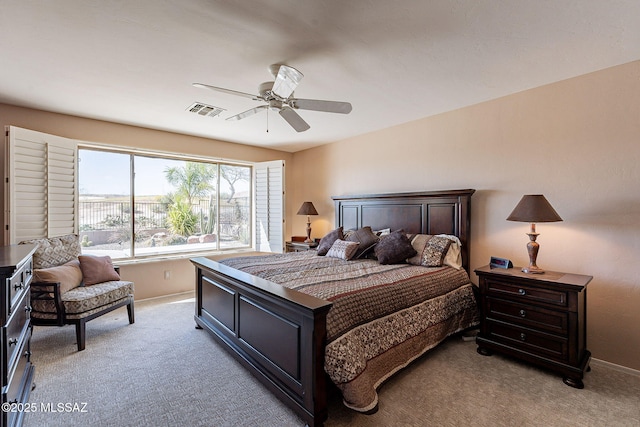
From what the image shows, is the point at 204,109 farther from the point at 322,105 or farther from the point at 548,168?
the point at 548,168

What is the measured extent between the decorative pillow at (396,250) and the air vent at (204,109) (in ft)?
8.33

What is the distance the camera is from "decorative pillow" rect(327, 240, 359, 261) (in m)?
3.58

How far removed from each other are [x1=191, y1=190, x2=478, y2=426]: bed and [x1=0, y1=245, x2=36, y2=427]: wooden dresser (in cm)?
129

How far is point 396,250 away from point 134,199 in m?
3.89

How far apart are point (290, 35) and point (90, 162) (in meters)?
3.64

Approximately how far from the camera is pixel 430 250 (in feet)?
10.5

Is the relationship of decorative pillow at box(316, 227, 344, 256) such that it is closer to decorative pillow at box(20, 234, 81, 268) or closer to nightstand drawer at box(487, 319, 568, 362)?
nightstand drawer at box(487, 319, 568, 362)

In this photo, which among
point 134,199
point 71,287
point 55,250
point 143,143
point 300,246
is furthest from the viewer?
point 300,246

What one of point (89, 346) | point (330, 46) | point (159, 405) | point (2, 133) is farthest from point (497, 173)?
point (2, 133)

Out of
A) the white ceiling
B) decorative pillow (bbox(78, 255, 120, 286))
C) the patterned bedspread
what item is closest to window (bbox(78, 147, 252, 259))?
decorative pillow (bbox(78, 255, 120, 286))

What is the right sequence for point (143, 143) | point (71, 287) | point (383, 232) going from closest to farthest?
point (71, 287)
point (383, 232)
point (143, 143)

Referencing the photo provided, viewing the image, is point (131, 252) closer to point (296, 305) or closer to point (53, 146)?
point (53, 146)

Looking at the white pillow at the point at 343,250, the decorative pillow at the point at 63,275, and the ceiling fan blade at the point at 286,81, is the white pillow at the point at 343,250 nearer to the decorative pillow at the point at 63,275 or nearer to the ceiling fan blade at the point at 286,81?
the ceiling fan blade at the point at 286,81

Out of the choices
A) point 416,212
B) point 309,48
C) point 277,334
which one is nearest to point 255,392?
point 277,334
